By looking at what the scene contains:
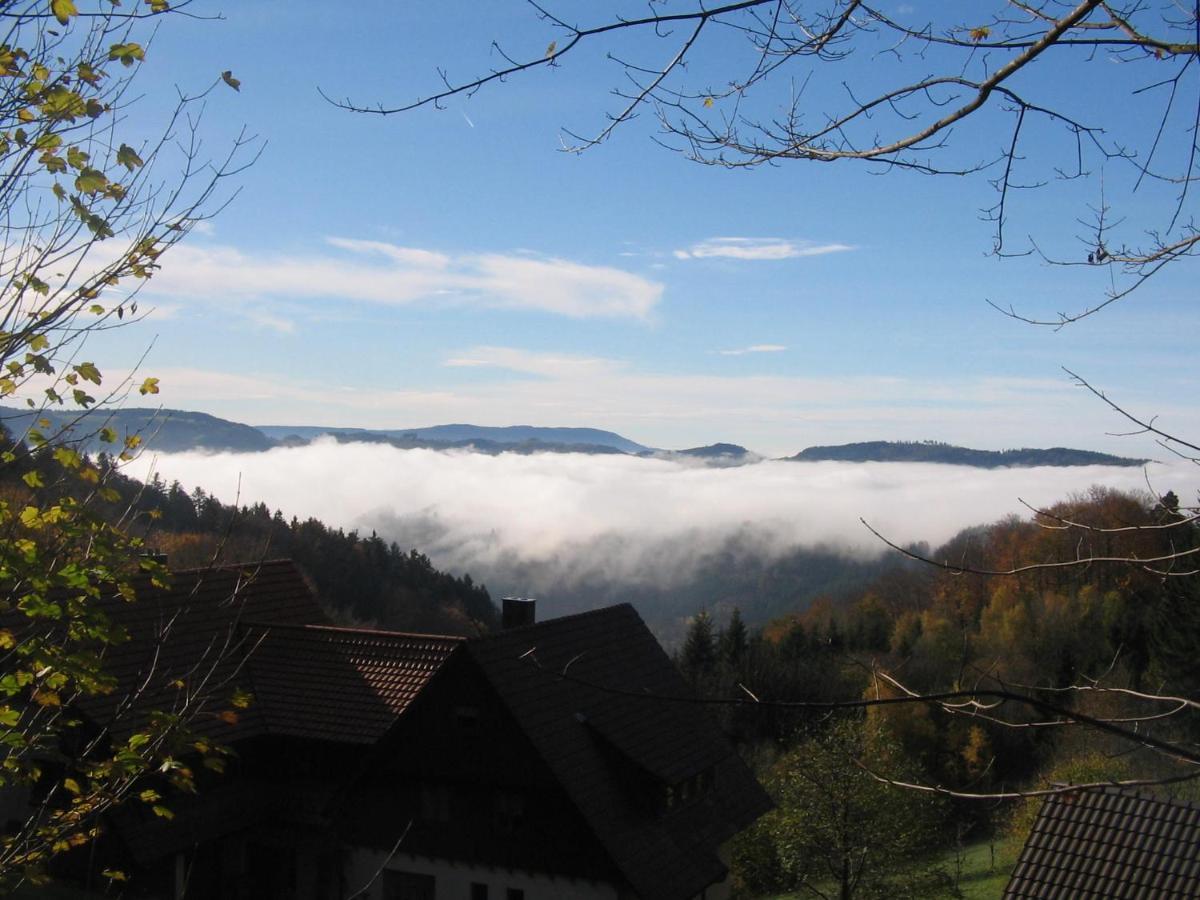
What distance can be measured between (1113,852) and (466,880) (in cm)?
949

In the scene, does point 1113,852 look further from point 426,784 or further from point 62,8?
point 62,8

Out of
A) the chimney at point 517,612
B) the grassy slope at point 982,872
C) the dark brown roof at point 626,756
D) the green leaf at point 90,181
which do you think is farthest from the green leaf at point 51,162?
the grassy slope at point 982,872

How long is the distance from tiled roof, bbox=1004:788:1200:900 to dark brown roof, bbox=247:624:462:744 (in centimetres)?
941

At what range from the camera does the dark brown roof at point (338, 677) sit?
708 inches

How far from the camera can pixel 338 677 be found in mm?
18984

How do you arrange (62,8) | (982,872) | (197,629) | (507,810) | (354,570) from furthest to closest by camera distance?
1. (354,570)
2. (982,872)
3. (197,629)
4. (507,810)
5. (62,8)

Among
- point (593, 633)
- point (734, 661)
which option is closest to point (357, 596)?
point (734, 661)

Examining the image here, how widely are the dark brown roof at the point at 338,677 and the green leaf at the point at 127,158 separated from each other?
43.9 feet

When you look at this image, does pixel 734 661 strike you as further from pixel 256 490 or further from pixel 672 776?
pixel 256 490

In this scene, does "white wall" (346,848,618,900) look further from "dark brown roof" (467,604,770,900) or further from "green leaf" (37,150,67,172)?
"green leaf" (37,150,67,172)

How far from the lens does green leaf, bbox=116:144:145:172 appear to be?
202 inches

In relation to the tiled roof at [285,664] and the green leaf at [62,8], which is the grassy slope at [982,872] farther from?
the green leaf at [62,8]

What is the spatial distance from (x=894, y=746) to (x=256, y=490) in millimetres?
181424

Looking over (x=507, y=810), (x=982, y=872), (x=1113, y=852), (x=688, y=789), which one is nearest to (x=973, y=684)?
(x=1113, y=852)
